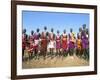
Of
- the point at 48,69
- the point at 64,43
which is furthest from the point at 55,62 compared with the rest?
Result: the point at 64,43

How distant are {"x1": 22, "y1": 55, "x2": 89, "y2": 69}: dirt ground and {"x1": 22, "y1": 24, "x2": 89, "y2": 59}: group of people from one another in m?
0.04

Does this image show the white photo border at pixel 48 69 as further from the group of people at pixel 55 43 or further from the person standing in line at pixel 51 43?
the person standing in line at pixel 51 43

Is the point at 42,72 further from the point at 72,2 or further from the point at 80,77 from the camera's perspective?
the point at 72,2

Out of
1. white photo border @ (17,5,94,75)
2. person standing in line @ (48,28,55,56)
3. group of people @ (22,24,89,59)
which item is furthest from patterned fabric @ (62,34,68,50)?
white photo border @ (17,5,94,75)

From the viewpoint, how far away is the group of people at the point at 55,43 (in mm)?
2014

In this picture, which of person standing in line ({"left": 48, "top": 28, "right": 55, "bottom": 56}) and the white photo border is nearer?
the white photo border

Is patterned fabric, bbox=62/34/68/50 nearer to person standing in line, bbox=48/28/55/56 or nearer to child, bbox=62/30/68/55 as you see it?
child, bbox=62/30/68/55

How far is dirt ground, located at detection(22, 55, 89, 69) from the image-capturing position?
2.01 meters

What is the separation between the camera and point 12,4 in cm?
192

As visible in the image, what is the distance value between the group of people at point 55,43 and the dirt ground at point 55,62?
0.13 ft

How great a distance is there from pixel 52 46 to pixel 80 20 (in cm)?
39

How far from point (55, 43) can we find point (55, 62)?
184 mm

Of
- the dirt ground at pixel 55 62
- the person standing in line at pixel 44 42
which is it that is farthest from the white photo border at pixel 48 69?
the person standing in line at pixel 44 42

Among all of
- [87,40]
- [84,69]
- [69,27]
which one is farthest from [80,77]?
[69,27]
